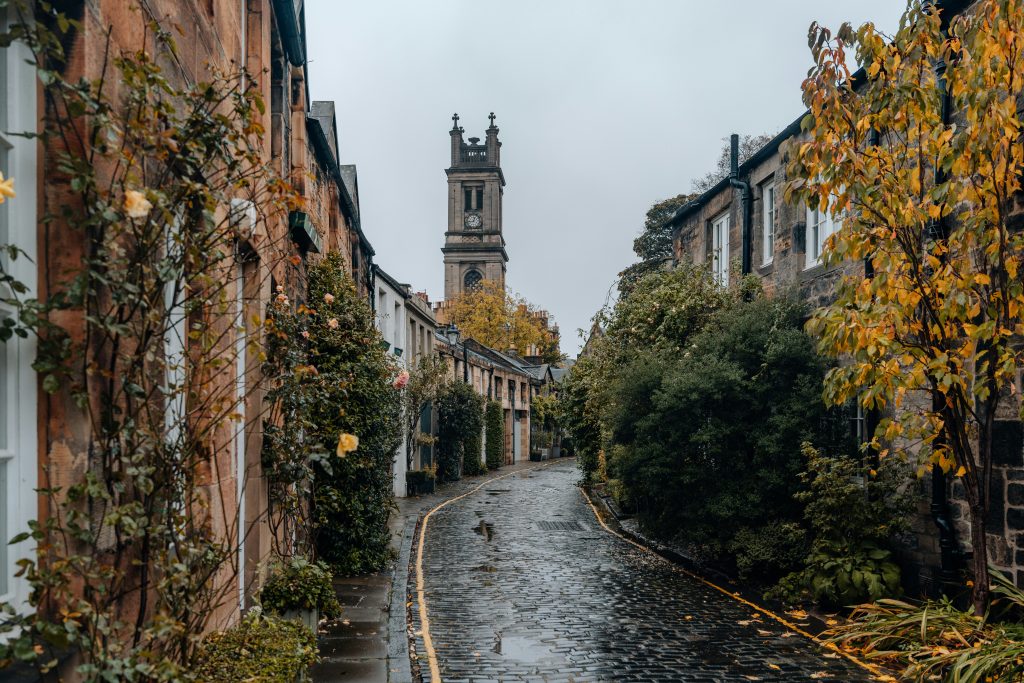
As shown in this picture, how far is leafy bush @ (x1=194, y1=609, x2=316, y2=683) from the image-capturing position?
4.33 m

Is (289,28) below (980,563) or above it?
above

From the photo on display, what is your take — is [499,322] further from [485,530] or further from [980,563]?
[980,563]

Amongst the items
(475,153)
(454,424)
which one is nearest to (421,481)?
(454,424)

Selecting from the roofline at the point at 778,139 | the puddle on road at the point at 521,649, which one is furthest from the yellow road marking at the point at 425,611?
the roofline at the point at 778,139

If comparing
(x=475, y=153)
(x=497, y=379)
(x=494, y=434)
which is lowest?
(x=494, y=434)

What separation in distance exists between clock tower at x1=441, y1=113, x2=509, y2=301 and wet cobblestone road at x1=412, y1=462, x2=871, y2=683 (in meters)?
67.5

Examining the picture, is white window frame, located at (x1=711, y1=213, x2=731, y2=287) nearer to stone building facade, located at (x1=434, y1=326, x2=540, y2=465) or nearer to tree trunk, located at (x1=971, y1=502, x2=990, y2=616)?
tree trunk, located at (x1=971, y1=502, x2=990, y2=616)

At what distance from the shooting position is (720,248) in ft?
60.8

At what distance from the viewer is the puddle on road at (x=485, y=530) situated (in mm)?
17000

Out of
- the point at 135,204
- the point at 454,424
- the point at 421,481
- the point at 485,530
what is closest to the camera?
the point at 135,204

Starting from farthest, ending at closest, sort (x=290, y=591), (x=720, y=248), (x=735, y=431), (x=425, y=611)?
(x=720, y=248) < (x=735, y=431) < (x=425, y=611) < (x=290, y=591)

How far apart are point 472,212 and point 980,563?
267ft

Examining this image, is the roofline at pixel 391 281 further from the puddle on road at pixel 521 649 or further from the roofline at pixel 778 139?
the puddle on road at pixel 521 649

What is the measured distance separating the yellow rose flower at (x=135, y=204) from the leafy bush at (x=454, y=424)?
89.0ft
